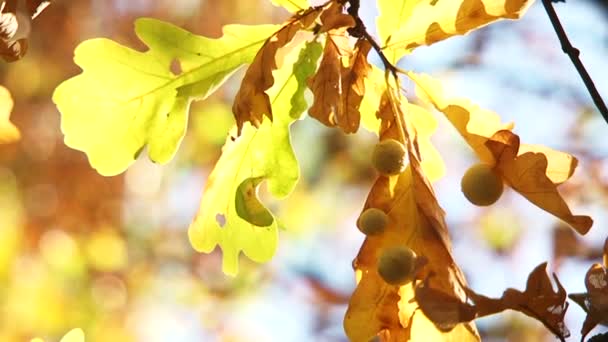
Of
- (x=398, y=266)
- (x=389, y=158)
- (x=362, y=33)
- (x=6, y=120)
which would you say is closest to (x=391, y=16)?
(x=362, y=33)

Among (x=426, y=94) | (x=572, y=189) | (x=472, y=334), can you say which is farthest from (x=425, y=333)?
(x=572, y=189)

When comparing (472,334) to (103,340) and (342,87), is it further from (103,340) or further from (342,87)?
(103,340)

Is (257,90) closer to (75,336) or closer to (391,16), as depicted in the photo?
(391,16)

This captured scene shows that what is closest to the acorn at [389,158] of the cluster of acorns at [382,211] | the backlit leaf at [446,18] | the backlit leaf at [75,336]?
the cluster of acorns at [382,211]

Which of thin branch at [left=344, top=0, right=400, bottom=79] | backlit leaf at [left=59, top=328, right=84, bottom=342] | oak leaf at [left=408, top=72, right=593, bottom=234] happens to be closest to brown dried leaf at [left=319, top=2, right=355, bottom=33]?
thin branch at [left=344, top=0, right=400, bottom=79]

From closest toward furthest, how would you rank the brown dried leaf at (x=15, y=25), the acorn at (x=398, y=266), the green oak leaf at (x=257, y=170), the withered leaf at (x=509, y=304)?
the withered leaf at (x=509, y=304) → the acorn at (x=398, y=266) → the brown dried leaf at (x=15, y=25) → the green oak leaf at (x=257, y=170)

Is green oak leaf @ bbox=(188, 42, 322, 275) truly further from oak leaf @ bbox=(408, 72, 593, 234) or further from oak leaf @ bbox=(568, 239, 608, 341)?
oak leaf @ bbox=(568, 239, 608, 341)

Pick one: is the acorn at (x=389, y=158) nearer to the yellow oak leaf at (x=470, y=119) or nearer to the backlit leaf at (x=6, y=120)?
the yellow oak leaf at (x=470, y=119)
